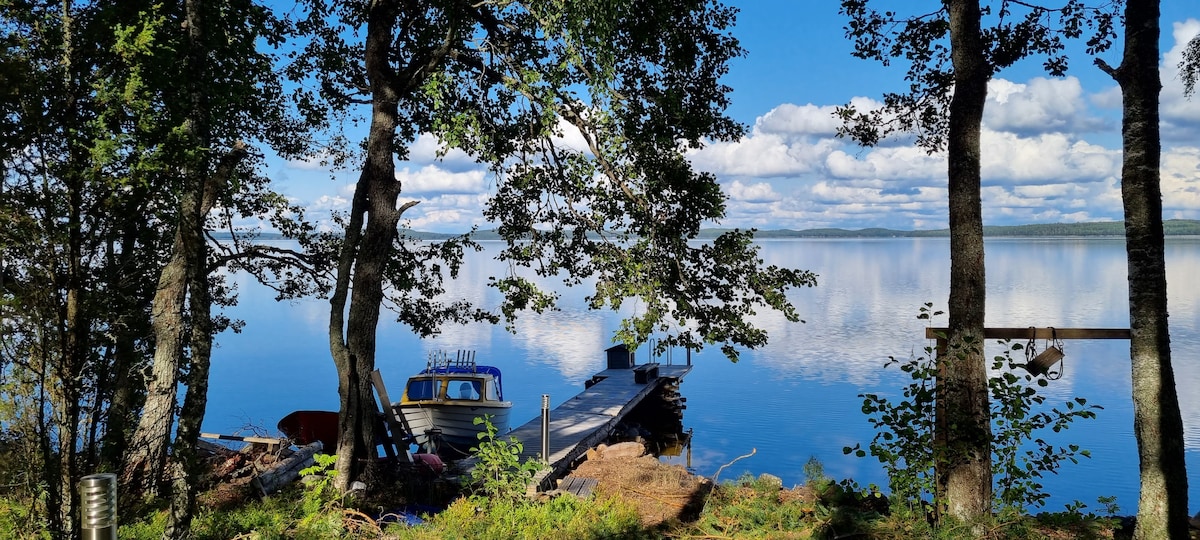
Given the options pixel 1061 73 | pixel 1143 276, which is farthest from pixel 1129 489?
pixel 1143 276

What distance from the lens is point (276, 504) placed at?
8.99 meters

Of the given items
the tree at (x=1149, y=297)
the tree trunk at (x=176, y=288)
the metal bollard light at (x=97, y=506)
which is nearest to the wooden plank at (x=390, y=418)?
the tree trunk at (x=176, y=288)

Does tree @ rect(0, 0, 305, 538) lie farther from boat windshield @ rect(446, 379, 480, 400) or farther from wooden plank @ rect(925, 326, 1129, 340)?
boat windshield @ rect(446, 379, 480, 400)

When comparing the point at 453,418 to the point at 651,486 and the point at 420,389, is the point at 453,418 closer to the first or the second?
the point at 420,389

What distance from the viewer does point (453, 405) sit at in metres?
16.0

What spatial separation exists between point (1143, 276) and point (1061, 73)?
3.83 meters

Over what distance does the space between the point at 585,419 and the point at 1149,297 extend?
504 inches

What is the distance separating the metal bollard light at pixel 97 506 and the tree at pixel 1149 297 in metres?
7.91

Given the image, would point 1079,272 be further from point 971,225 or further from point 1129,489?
point 971,225

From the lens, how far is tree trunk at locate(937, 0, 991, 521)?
7402 mm

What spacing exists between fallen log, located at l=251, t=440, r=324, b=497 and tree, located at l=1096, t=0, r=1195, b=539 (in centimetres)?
994

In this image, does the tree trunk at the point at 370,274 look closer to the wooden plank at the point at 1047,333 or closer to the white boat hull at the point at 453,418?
the white boat hull at the point at 453,418

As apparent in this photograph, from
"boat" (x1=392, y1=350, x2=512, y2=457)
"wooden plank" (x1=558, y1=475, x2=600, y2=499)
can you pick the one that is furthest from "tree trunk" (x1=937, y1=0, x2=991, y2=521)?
"boat" (x1=392, y1=350, x2=512, y2=457)

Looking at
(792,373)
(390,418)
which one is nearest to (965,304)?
(390,418)
